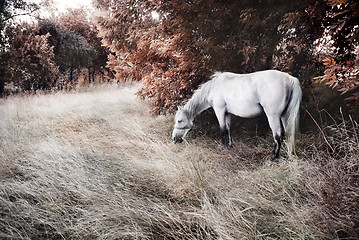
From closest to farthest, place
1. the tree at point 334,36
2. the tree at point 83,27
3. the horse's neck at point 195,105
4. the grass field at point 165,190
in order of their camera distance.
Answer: the grass field at point 165,190
the tree at point 334,36
the horse's neck at point 195,105
the tree at point 83,27

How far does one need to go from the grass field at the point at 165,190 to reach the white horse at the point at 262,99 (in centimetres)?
33

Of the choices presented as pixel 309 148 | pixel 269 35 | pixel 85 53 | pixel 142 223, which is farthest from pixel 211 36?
pixel 85 53

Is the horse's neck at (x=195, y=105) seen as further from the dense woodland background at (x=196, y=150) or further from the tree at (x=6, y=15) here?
the tree at (x=6, y=15)

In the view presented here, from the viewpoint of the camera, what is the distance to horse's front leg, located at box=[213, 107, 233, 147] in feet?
10.3

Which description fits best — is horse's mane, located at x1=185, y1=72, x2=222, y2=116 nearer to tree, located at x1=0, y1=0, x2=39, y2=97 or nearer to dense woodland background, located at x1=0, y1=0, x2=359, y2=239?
dense woodland background, located at x1=0, y1=0, x2=359, y2=239

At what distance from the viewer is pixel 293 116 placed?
2.65 metres

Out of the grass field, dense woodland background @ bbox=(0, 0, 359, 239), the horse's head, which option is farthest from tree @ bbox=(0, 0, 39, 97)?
the horse's head

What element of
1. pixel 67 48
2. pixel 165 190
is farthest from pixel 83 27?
pixel 165 190

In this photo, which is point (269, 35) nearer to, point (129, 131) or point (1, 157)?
point (129, 131)

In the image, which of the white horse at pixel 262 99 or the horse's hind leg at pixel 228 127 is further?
the horse's hind leg at pixel 228 127

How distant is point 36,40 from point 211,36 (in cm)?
727

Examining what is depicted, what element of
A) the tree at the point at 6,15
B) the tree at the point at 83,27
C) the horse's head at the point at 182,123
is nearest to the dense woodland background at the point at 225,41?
the horse's head at the point at 182,123

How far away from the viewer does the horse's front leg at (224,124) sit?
314 centimetres

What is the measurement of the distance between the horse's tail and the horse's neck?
1161mm
